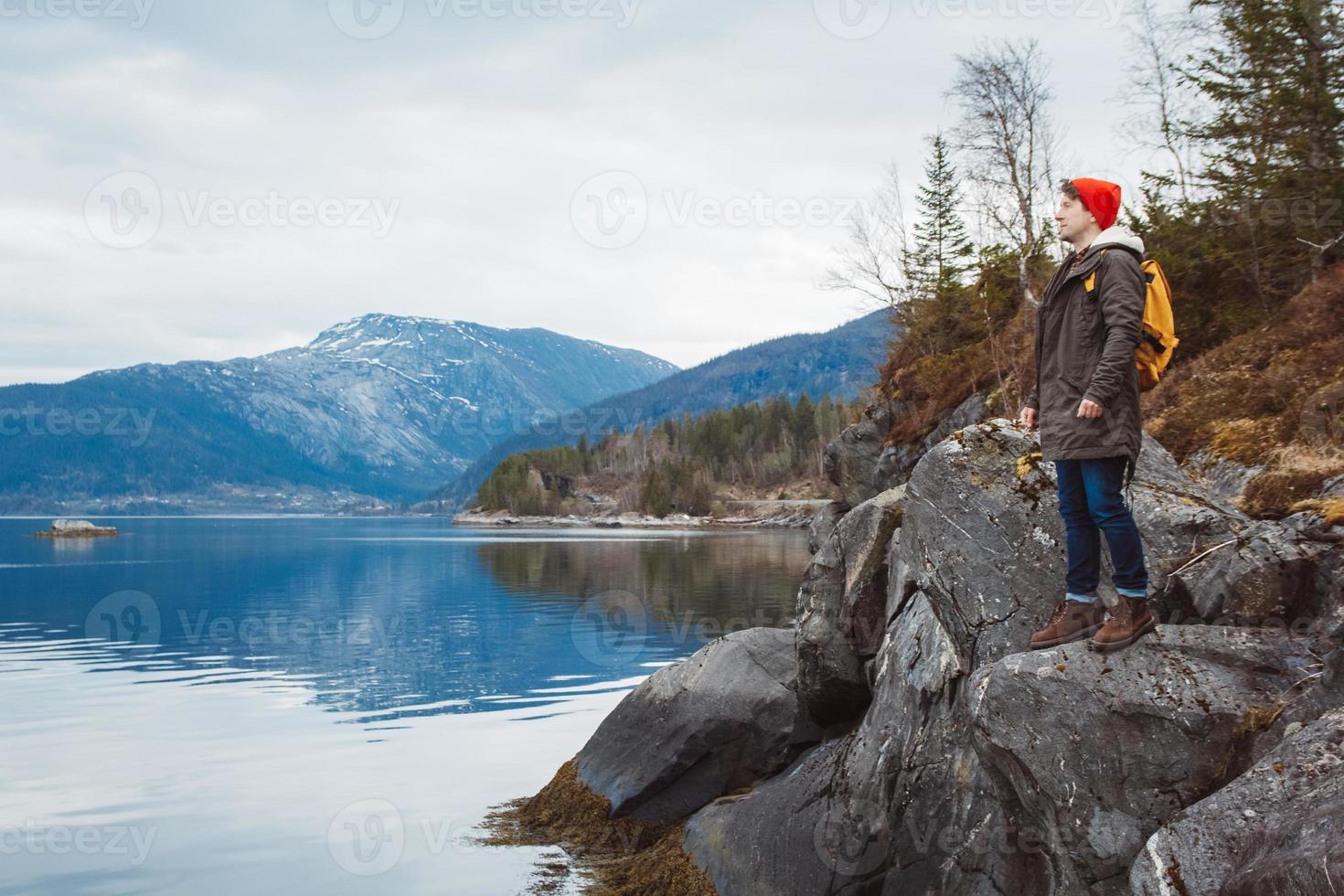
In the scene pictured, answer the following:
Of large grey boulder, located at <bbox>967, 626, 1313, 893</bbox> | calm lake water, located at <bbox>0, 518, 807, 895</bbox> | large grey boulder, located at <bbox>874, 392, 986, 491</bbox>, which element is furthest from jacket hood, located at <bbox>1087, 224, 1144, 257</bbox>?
large grey boulder, located at <bbox>874, 392, 986, 491</bbox>

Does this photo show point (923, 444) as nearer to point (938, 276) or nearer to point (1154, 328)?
point (938, 276)

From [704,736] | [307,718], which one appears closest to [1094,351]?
[704,736]

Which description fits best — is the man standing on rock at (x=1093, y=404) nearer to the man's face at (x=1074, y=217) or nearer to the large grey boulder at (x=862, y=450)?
the man's face at (x=1074, y=217)

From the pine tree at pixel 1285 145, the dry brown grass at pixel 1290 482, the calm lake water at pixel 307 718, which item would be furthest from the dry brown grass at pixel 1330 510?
the pine tree at pixel 1285 145

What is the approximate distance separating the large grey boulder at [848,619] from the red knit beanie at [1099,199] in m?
4.74

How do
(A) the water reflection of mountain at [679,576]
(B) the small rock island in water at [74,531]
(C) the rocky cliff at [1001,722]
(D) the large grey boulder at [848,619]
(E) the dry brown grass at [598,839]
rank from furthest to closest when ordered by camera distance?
(B) the small rock island in water at [74,531], (A) the water reflection of mountain at [679,576], (D) the large grey boulder at [848,619], (E) the dry brown grass at [598,839], (C) the rocky cliff at [1001,722]

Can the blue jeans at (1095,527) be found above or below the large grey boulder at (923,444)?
below

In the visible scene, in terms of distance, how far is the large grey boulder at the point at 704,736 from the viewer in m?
13.1

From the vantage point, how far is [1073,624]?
7.77 metres

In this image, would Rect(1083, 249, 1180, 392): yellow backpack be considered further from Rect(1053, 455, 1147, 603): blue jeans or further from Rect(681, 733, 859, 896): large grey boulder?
Rect(681, 733, 859, 896): large grey boulder

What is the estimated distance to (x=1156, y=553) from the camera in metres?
8.46

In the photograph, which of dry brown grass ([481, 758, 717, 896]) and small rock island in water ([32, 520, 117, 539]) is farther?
small rock island in water ([32, 520, 117, 539])

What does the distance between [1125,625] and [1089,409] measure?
5.13ft

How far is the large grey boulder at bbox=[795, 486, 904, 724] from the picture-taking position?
12.1m
